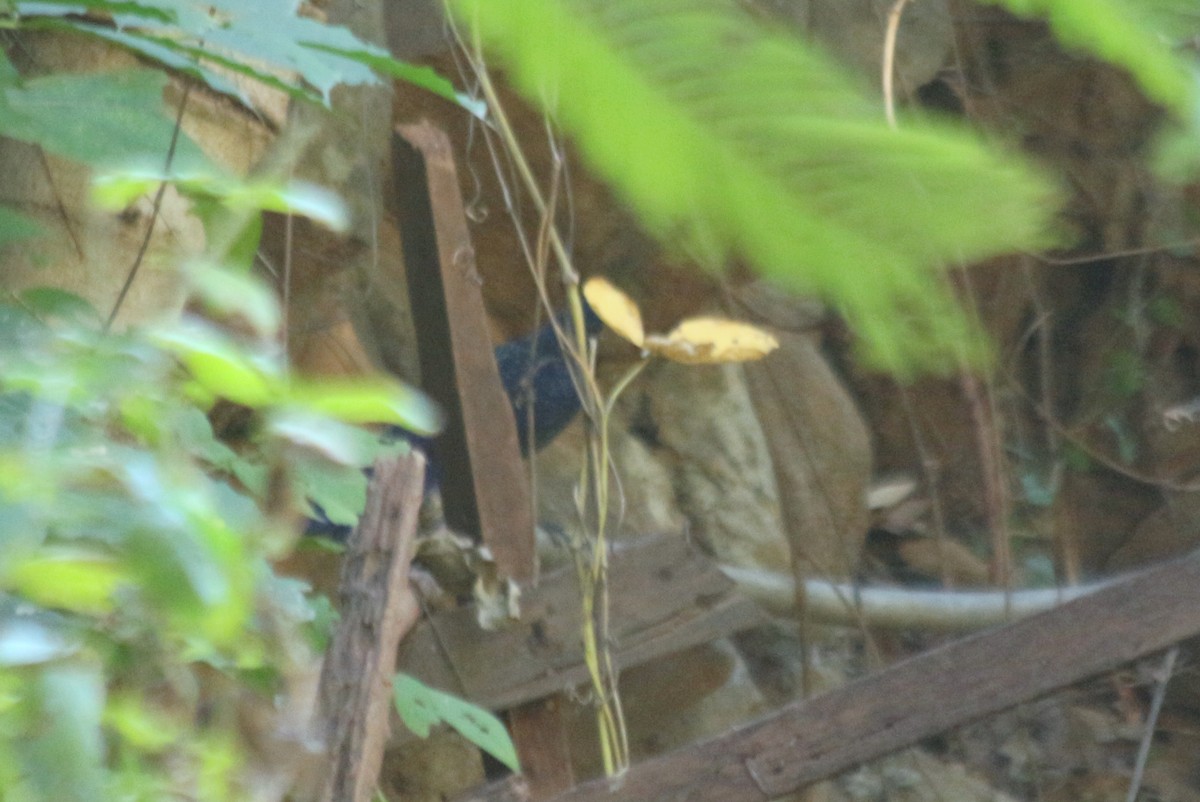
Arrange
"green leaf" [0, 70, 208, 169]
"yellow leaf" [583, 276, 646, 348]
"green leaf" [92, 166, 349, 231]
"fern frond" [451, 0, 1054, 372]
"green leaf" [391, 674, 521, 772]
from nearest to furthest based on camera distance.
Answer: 1. "fern frond" [451, 0, 1054, 372]
2. "green leaf" [92, 166, 349, 231]
3. "green leaf" [0, 70, 208, 169]
4. "green leaf" [391, 674, 521, 772]
5. "yellow leaf" [583, 276, 646, 348]

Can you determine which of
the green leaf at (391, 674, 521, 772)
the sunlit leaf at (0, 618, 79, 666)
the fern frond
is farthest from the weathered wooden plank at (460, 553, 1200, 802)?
the fern frond

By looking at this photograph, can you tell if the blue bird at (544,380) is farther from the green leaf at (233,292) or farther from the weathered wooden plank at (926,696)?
the green leaf at (233,292)

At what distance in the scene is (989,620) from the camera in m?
2.88

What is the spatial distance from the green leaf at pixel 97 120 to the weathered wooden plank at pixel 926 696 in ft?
3.04

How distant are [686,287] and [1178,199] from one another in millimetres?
1439

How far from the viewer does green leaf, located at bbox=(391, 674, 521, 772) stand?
139 cm

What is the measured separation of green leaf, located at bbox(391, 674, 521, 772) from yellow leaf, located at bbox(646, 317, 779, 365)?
435 mm

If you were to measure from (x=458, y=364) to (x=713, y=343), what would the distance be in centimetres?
40

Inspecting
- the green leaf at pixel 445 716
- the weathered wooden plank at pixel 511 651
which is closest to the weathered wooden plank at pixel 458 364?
the weathered wooden plank at pixel 511 651

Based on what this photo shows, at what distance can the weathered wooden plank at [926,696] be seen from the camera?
1593 mm

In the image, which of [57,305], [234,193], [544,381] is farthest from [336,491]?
[544,381]

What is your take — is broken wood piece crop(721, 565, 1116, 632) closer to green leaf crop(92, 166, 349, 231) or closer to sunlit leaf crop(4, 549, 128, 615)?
green leaf crop(92, 166, 349, 231)

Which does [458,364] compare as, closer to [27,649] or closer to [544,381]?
[544,381]

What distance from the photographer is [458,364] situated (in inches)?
70.4
